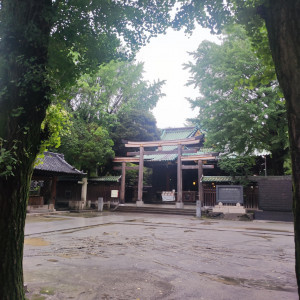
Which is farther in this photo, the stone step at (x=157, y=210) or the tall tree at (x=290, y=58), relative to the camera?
the stone step at (x=157, y=210)

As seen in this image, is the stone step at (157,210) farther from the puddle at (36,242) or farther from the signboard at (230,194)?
the puddle at (36,242)

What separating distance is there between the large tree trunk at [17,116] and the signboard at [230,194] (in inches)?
676

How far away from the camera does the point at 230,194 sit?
1850cm

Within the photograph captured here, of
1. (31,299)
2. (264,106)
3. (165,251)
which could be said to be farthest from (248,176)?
(31,299)

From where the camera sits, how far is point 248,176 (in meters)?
18.8

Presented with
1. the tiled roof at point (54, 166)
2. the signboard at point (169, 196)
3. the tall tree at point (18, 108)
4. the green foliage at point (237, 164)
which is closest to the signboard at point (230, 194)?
the green foliage at point (237, 164)

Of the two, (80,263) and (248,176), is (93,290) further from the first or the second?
(248,176)

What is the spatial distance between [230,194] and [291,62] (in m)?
17.5

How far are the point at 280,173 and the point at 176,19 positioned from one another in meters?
17.4

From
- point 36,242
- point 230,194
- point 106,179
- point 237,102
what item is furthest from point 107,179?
point 36,242

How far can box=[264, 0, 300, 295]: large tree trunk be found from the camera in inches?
76.4

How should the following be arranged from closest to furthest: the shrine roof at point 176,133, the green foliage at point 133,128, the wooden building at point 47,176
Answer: the wooden building at point 47,176
the green foliage at point 133,128
the shrine roof at point 176,133

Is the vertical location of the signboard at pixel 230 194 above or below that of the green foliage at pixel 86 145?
below

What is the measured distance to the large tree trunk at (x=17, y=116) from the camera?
2.62 metres
